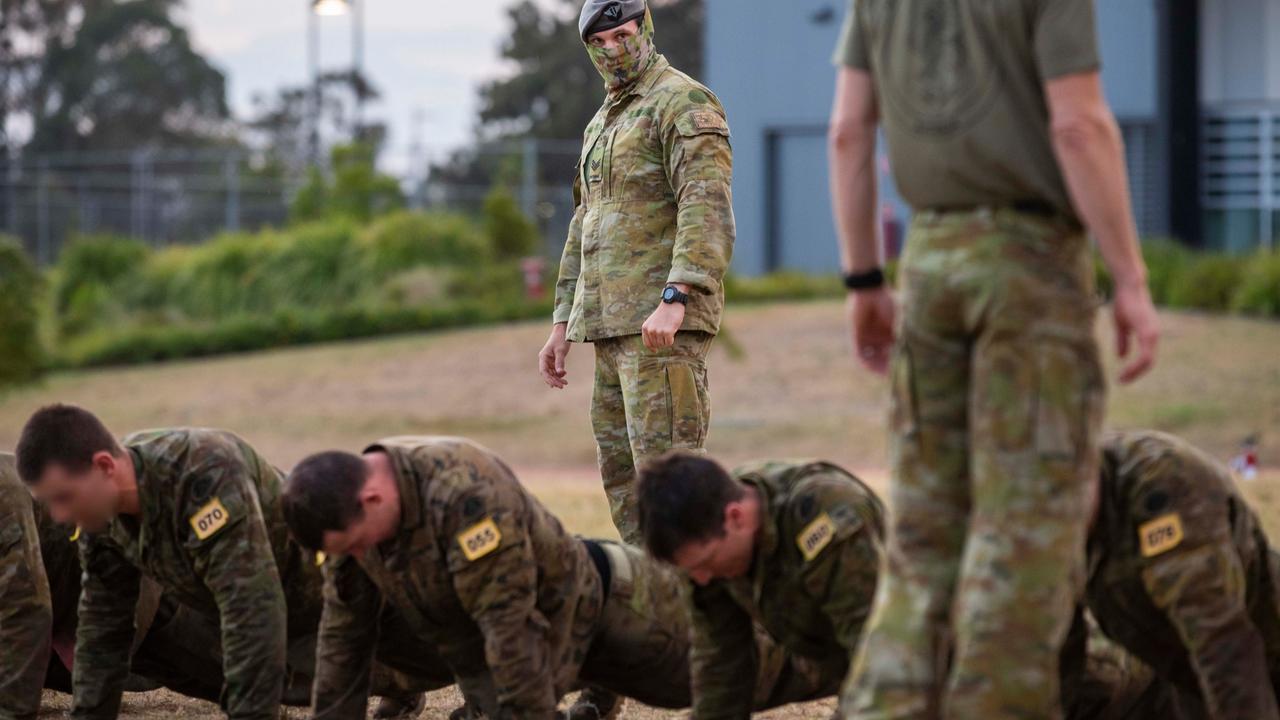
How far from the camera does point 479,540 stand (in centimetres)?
438

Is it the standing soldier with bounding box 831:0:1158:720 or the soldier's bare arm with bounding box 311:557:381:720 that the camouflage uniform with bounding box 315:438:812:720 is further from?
the standing soldier with bounding box 831:0:1158:720

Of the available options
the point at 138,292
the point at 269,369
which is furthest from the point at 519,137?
the point at 269,369

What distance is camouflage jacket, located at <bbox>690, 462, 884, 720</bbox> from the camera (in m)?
4.12

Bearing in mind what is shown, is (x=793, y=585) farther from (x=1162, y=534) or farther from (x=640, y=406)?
(x=640, y=406)

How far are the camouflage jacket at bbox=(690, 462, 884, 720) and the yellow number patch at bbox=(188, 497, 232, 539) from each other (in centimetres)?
136

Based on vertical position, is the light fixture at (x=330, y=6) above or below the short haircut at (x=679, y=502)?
above

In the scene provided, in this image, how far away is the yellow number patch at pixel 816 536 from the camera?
4105 millimetres

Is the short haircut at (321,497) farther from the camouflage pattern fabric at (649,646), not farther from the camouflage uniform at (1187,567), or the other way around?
the camouflage uniform at (1187,567)

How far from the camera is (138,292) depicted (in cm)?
2645

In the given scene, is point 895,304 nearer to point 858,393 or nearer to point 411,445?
point 411,445

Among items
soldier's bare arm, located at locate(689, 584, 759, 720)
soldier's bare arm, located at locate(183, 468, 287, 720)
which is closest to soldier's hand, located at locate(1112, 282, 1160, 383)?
soldier's bare arm, located at locate(689, 584, 759, 720)

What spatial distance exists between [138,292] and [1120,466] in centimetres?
2406

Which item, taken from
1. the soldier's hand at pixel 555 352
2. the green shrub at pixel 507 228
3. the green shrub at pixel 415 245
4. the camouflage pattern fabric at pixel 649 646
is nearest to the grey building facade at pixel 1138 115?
the green shrub at pixel 507 228

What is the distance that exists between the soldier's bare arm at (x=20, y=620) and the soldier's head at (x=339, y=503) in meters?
1.13
